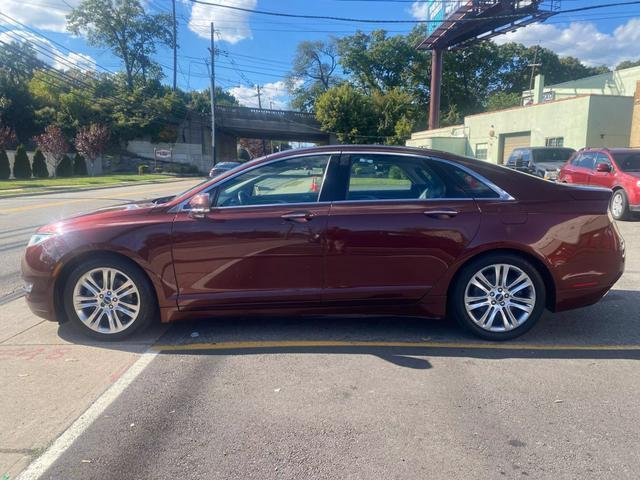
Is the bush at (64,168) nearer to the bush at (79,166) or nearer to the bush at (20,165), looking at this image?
the bush at (79,166)

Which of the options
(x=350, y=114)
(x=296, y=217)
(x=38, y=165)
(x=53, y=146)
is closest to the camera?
(x=296, y=217)

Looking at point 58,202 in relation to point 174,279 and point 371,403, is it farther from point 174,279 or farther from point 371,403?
point 371,403

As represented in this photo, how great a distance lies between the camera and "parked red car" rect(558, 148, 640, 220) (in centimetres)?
1055

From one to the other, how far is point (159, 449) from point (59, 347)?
76.8 inches

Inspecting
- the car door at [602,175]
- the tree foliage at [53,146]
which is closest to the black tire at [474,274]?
the car door at [602,175]

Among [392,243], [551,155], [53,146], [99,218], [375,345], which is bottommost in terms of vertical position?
[375,345]

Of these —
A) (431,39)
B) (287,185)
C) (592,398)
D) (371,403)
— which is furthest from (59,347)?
(431,39)

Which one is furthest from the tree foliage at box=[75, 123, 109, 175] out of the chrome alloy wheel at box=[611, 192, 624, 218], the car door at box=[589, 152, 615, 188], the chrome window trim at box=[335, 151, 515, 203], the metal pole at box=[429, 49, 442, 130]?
the chrome window trim at box=[335, 151, 515, 203]

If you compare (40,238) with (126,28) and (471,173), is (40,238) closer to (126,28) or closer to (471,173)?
(471,173)

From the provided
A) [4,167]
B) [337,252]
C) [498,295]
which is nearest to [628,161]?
[498,295]

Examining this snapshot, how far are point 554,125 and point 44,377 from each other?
27.9 m

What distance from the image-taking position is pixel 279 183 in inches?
Result: 177

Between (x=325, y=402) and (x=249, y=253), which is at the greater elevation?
(x=249, y=253)

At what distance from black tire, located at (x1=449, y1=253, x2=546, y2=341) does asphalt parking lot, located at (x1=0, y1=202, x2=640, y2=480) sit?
0.35 feet
